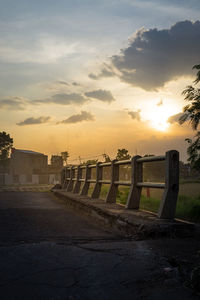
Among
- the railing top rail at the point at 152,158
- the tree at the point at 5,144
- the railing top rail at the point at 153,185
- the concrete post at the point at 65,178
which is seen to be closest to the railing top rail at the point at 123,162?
the railing top rail at the point at 152,158

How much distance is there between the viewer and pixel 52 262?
9.55ft

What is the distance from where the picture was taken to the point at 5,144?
209 ft

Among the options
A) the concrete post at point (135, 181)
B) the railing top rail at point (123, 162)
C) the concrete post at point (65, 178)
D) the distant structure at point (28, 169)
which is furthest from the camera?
the distant structure at point (28, 169)

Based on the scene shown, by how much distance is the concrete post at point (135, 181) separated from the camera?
5.81 metres

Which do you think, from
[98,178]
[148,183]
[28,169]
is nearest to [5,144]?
[28,169]

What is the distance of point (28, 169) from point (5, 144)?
22.0 metres

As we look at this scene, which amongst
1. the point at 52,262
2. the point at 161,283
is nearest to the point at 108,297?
the point at 161,283

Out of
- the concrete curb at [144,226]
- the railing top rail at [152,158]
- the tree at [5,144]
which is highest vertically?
the tree at [5,144]

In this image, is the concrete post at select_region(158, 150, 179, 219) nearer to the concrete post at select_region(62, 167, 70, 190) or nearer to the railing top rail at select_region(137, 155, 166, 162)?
the railing top rail at select_region(137, 155, 166, 162)

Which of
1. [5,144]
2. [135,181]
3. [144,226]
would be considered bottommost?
[144,226]

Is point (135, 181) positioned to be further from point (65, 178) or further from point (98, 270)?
point (65, 178)

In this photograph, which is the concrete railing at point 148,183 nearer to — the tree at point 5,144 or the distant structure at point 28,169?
the tree at point 5,144

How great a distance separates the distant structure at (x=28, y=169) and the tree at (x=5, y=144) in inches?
615

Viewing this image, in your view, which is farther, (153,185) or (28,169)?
(28,169)
